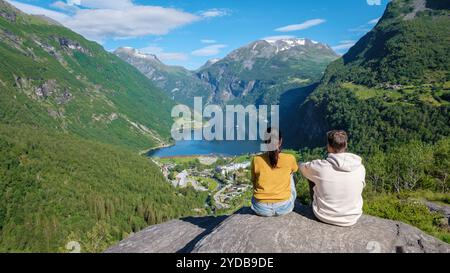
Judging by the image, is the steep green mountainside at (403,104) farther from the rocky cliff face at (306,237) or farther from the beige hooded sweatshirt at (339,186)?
the beige hooded sweatshirt at (339,186)

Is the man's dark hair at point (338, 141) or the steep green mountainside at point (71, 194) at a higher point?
the man's dark hair at point (338, 141)

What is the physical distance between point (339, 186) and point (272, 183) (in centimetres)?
176

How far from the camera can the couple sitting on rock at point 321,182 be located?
9.03 metres

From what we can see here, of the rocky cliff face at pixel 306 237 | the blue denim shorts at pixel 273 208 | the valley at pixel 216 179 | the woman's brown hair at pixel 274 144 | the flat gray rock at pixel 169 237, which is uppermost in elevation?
the woman's brown hair at pixel 274 144

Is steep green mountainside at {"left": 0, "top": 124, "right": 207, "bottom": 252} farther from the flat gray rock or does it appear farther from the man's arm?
the man's arm

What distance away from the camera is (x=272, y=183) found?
984 cm

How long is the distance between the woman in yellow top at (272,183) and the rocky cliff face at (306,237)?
270 mm

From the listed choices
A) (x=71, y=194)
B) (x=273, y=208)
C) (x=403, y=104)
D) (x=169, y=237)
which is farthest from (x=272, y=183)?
(x=403, y=104)

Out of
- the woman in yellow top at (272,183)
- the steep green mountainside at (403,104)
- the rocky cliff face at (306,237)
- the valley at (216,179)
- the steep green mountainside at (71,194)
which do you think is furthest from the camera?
the steep green mountainside at (403,104)

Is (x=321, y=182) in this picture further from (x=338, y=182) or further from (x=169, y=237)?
(x=169, y=237)

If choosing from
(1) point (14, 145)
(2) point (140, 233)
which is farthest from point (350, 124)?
(2) point (140, 233)

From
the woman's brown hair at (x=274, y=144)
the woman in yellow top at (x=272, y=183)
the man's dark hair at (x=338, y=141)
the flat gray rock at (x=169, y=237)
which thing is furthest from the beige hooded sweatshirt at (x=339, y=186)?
the flat gray rock at (x=169, y=237)

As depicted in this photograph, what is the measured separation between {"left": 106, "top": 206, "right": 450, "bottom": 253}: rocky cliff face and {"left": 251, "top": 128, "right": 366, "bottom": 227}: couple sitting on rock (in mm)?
326
